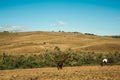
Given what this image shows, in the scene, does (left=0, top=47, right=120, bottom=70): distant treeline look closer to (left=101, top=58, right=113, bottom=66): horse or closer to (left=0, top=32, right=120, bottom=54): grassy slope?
(left=101, top=58, right=113, bottom=66): horse

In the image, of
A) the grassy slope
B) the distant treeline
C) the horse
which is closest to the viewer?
the horse

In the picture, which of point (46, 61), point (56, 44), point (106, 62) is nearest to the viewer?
point (106, 62)

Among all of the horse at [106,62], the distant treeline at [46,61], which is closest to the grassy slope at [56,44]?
the distant treeline at [46,61]

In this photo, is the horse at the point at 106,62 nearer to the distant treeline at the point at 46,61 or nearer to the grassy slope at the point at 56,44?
the distant treeline at the point at 46,61

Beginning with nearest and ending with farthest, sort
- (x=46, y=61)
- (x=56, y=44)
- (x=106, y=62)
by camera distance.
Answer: (x=106, y=62) → (x=46, y=61) → (x=56, y=44)

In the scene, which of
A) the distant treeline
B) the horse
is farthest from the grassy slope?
the horse

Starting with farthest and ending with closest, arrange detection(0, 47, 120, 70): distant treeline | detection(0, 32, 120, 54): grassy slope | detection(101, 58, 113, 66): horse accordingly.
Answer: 1. detection(0, 32, 120, 54): grassy slope
2. detection(0, 47, 120, 70): distant treeline
3. detection(101, 58, 113, 66): horse

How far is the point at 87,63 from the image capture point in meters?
39.3

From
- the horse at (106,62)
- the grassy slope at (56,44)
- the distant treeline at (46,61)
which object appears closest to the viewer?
the horse at (106,62)

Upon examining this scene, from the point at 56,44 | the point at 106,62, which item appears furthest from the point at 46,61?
the point at 56,44

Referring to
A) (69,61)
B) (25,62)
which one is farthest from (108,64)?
(25,62)

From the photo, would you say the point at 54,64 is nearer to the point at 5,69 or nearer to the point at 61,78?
the point at 5,69

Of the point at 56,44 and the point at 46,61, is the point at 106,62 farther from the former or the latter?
the point at 56,44

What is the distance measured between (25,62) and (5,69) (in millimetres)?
3403
